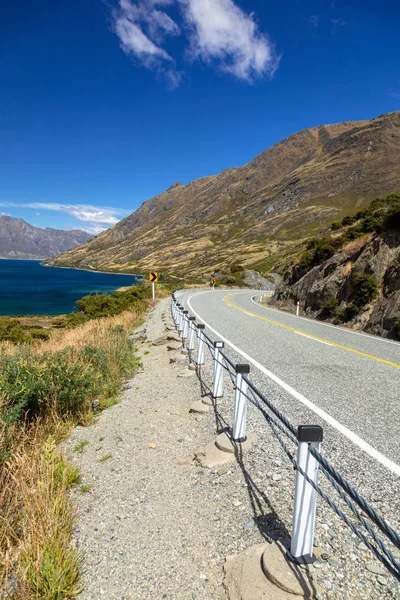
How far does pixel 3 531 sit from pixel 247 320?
13.3m

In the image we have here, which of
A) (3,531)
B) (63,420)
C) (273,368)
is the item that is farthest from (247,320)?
(3,531)

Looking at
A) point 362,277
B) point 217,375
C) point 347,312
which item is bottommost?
point 217,375

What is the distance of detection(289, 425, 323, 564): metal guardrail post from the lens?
93.4 inches

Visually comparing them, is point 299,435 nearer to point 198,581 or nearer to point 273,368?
point 198,581

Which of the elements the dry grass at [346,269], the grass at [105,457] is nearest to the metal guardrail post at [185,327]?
the grass at [105,457]

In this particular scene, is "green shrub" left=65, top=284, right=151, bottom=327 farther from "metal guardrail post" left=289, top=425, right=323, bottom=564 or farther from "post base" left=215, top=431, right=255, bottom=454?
"metal guardrail post" left=289, top=425, right=323, bottom=564

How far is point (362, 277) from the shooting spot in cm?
1586

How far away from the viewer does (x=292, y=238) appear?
138 metres

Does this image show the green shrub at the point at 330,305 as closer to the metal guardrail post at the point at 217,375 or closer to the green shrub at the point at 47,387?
the metal guardrail post at the point at 217,375

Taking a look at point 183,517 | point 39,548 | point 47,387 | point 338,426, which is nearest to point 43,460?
point 39,548

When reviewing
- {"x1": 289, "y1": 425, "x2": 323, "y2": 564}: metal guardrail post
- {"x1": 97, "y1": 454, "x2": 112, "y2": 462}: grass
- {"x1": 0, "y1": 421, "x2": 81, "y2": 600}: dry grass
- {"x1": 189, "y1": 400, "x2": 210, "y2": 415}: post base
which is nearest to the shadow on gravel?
{"x1": 189, "y1": 400, "x2": 210, "y2": 415}: post base

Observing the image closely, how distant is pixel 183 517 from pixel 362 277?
1528cm

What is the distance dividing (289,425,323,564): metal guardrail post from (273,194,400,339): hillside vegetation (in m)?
11.9

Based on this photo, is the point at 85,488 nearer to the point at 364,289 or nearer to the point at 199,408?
the point at 199,408
